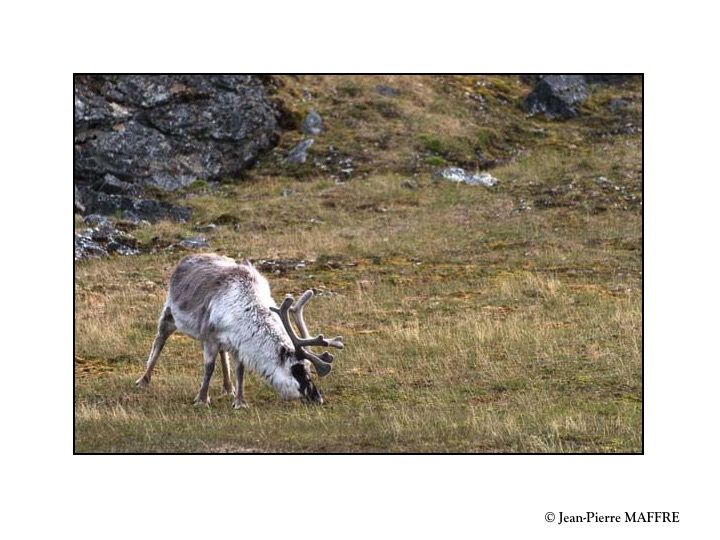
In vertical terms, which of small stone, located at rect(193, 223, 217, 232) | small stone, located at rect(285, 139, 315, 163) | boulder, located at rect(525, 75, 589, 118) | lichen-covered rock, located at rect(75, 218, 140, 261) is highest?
boulder, located at rect(525, 75, 589, 118)

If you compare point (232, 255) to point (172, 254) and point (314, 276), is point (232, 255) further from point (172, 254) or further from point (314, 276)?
point (314, 276)

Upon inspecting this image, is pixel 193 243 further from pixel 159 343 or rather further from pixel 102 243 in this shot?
pixel 159 343

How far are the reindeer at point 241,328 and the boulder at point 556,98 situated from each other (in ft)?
113

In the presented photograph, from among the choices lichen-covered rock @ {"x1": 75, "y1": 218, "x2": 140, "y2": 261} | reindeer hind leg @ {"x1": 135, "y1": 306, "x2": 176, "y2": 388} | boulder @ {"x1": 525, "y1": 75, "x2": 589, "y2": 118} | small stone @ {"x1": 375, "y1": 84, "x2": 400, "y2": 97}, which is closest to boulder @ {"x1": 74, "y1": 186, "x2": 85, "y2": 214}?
lichen-covered rock @ {"x1": 75, "y1": 218, "x2": 140, "y2": 261}

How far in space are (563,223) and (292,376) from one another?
60.4 ft

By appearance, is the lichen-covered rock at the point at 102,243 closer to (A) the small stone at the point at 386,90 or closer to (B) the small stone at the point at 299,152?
(B) the small stone at the point at 299,152

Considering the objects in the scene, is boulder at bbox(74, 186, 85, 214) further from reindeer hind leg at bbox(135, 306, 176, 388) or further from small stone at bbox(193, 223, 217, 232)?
reindeer hind leg at bbox(135, 306, 176, 388)

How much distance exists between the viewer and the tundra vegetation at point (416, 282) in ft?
38.1

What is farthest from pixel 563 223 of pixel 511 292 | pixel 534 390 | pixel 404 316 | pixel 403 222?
pixel 534 390

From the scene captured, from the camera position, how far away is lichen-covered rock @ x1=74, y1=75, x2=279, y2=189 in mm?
35906

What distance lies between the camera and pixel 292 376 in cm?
1230

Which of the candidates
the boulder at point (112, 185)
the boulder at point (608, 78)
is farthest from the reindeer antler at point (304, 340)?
the boulder at point (608, 78)

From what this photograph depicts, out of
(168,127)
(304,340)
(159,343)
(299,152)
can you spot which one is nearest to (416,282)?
(159,343)

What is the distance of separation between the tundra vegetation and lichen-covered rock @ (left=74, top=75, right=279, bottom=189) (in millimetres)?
1079
